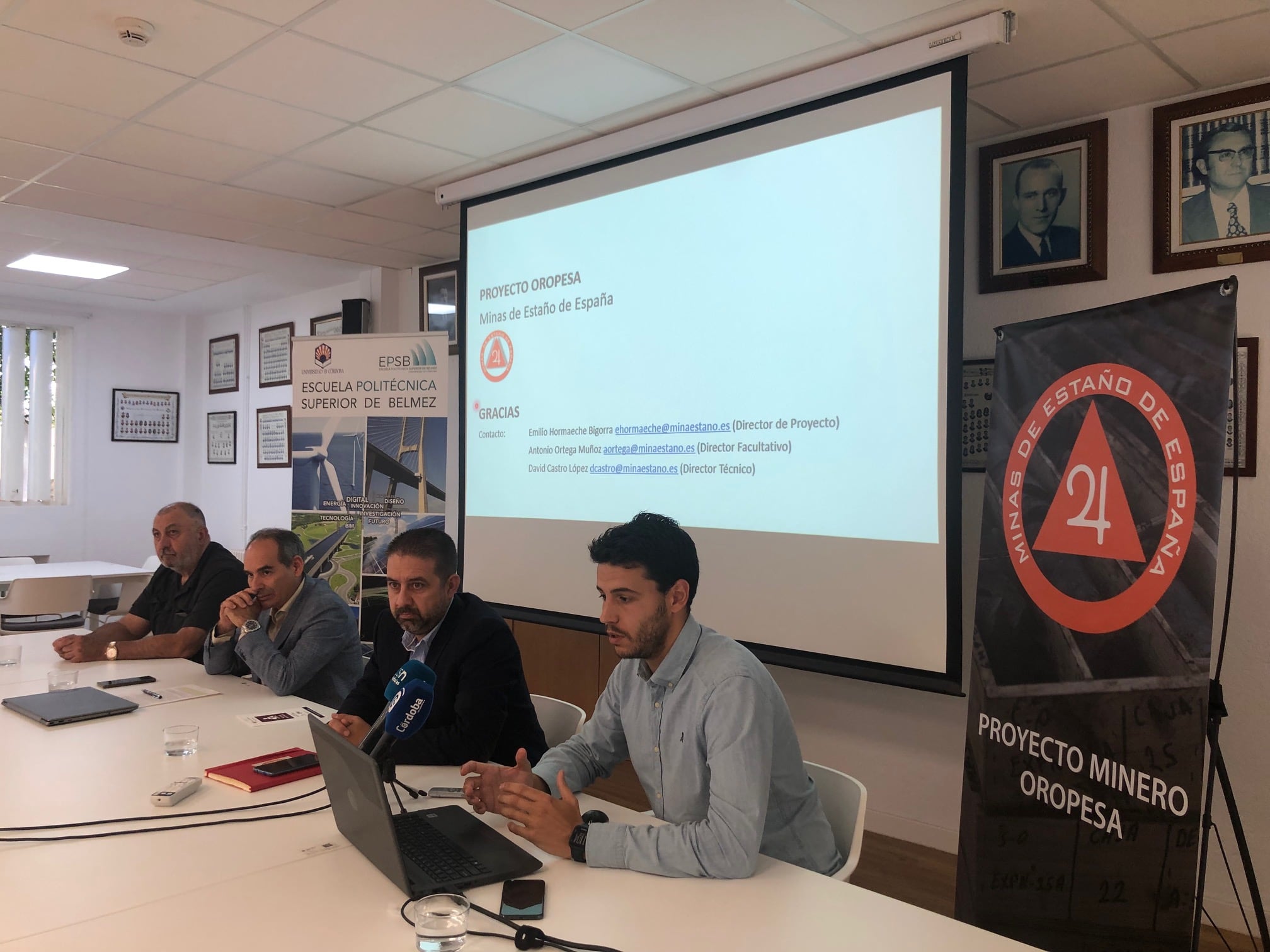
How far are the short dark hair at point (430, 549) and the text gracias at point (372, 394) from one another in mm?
2501

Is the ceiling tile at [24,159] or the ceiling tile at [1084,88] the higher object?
the ceiling tile at [24,159]

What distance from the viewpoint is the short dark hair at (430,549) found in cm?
256

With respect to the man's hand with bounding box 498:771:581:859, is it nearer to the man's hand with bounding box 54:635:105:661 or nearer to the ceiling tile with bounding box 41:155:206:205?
the man's hand with bounding box 54:635:105:661

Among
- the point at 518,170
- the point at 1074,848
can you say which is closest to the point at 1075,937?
the point at 1074,848

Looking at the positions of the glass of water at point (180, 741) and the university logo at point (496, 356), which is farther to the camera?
the university logo at point (496, 356)

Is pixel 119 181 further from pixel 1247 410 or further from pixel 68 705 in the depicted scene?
pixel 1247 410

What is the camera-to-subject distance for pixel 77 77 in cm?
336

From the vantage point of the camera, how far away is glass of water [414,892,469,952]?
4.26 ft

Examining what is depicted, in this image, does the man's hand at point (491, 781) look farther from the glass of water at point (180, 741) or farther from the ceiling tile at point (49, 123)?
the ceiling tile at point (49, 123)

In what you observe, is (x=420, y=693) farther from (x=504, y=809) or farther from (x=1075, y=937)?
(x=1075, y=937)

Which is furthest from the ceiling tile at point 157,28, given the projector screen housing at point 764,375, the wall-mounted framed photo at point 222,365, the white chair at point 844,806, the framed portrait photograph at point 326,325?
the wall-mounted framed photo at point 222,365

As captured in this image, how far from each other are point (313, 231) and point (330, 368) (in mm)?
911

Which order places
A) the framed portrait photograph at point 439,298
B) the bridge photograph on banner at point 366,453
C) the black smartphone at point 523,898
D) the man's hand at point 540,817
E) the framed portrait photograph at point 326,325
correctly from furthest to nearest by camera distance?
the framed portrait photograph at point 326,325, the framed portrait photograph at point 439,298, the bridge photograph on banner at point 366,453, the man's hand at point 540,817, the black smartphone at point 523,898

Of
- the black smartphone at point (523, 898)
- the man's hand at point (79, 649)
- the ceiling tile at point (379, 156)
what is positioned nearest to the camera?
the black smartphone at point (523, 898)
